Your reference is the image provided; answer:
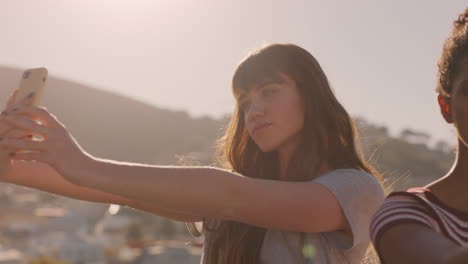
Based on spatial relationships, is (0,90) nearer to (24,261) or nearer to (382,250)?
(382,250)

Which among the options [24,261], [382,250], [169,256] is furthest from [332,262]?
[24,261]

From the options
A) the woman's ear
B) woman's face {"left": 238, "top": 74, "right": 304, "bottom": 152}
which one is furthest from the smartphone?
the woman's ear

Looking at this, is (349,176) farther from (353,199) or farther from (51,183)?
(51,183)

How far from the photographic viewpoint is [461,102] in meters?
1.91

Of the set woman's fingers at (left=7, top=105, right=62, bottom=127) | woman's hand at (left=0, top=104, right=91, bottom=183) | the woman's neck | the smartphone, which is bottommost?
the woman's neck

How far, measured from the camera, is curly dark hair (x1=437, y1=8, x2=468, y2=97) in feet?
6.65

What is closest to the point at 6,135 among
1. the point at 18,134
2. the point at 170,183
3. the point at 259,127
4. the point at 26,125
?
the point at 18,134

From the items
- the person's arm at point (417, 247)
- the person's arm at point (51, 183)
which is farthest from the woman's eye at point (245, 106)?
the person's arm at point (417, 247)

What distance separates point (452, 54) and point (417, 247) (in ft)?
2.36

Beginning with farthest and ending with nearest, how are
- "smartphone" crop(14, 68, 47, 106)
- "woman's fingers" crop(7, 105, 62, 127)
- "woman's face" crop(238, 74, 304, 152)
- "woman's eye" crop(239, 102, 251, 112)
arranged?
"woman's eye" crop(239, 102, 251, 112)
"woman's face" crop(238, 74, 304, 152)
"smartphone" crop(14, 68, 47, 106)
"woman's fingers" crop(7, 105, 62, 127)

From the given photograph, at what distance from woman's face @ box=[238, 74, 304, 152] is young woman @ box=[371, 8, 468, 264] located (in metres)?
0.92

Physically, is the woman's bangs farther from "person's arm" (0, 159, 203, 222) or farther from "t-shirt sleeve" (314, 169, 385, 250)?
"person's arm" (0, 159, 203, 222)

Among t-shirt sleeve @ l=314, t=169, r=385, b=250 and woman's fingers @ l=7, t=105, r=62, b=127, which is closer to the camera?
woman's fingers @ l=7, t=105, r=62, b=127

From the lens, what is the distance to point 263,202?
7.14 feet
